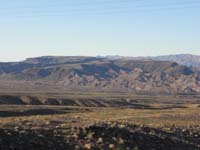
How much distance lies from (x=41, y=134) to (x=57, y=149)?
7.20 ft

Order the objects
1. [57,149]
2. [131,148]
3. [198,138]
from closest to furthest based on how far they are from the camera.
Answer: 1. [57,149]
2. [131,148]
3. [198,138]

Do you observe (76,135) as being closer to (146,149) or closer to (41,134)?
(41,134)

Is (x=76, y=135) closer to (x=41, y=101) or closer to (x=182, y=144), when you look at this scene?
(x=182, y=144)

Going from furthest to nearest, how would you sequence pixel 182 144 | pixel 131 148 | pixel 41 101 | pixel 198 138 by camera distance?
1. pixel 41 101
2. pixel 198 138
3. pixel 182 144
4. pixel 131 148

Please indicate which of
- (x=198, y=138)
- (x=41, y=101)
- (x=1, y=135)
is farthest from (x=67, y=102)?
(x=1, y=135)

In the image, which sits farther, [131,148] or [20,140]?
[131,148]

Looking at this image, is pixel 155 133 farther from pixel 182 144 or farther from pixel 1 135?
pixel 1 135

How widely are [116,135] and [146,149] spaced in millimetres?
1544

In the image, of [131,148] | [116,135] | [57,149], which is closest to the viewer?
[57,149]

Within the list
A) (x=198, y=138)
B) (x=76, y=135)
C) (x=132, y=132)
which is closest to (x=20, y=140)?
(x=76, y=135)

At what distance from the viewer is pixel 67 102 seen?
108 meters

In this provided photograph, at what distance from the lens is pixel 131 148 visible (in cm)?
1933

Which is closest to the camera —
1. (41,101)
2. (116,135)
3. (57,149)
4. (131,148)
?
(57,149)

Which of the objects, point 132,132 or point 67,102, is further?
point 67,102
